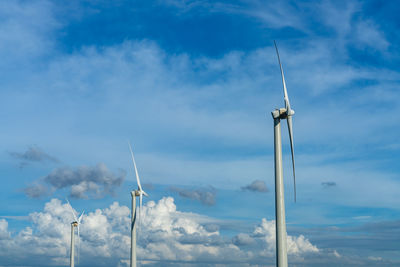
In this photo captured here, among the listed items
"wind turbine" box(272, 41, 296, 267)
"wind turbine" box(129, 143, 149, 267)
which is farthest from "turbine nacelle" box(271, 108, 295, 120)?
"wind turbine" box(129, 143, 149, 267)

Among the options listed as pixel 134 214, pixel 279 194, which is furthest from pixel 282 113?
pixel 134 214

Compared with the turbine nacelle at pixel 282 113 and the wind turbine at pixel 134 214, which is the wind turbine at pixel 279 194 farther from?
the wind turbine at pixel 134 214

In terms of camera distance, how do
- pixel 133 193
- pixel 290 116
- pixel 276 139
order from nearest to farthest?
1. pixel 276 139
2. pixel 290 116
3. pixel 133 193

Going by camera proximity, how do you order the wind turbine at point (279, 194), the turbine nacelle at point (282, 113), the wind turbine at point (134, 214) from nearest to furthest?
the wind turbine at point (279, 194) → the turbine nacelle at point (282, 113) → the wind turbine at point (134, 214)

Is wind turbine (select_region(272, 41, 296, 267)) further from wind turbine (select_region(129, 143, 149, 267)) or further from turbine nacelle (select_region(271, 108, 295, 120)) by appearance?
wind turbine (select_region(129, 143, 149, 267))

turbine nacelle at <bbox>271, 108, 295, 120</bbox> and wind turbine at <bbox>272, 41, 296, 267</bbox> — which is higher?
turbine nacelle at <bbox>271, 108, 295, 120</bbox>

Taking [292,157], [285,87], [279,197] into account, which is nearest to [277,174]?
[279,197]

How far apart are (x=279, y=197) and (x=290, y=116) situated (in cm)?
1040

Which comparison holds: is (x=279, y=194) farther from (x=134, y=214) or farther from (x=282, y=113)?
(x=134, y=214)

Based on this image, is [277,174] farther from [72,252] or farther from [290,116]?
[72,252]

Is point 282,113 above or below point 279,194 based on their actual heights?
above

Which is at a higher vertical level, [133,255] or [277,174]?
[277,174]

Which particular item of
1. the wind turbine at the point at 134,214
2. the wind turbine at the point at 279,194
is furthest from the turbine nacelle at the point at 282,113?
the wind turbine at the point at 134,214

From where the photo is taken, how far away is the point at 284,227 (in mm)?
48312
